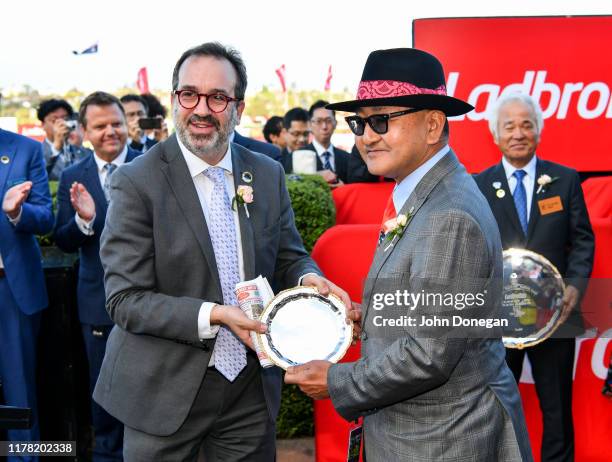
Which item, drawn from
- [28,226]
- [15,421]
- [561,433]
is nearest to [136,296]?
[15,421]

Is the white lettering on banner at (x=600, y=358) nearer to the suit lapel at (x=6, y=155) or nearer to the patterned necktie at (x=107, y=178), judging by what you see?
the patterned necktie at (x=107, y=178)

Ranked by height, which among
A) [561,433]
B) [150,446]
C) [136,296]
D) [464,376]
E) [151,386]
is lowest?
[561,433]

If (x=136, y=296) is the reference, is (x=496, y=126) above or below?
above

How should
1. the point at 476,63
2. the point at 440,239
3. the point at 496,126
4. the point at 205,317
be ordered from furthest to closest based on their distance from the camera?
the point at 476,63, the point at 496,126, the point at 205,317, the point at 440,239

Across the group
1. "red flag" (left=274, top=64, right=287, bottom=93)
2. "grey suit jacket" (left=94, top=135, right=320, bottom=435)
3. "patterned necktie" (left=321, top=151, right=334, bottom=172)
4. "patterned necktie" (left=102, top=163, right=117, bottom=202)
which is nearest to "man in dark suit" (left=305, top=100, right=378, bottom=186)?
"patterned necktie" (left=321, top=151, right=334, bottom=172)

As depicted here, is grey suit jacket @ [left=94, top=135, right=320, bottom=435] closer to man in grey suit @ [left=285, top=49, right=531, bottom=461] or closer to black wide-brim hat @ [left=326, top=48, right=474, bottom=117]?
man in grey suit @ [left=285, top=49, right=531, bottom=461]

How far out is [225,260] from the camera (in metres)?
2.67

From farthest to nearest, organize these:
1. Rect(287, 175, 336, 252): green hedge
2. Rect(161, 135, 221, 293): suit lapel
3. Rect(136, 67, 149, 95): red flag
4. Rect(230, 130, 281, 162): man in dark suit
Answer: Rect(136, 67, 149, 95): red flag → Rect(230, 130, 281, 162): man in dark suit → Rect(287, 175, 336, 252): green hedge → Rect(161, 135, 221, 293): suit lapel

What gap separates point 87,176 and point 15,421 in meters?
2.59

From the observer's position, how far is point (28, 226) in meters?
4.12

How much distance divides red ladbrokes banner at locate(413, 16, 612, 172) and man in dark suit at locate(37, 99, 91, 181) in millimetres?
4032

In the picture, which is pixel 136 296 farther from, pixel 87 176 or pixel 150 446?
pixel 87 176

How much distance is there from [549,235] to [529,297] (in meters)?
0.47

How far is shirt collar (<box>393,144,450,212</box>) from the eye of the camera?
221cm
